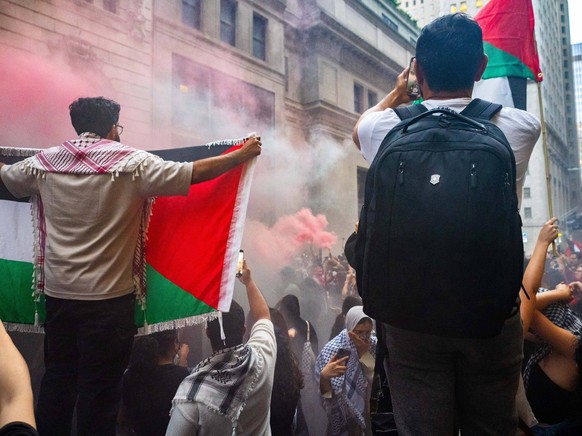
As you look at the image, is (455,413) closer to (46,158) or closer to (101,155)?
(101,155)

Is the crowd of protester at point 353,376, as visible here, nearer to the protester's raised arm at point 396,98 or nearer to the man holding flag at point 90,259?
the man holding flag at point 90,259

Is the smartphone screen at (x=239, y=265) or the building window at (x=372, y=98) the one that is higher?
the building window at (x=372, y=98)

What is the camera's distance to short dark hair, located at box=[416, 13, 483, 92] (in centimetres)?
142

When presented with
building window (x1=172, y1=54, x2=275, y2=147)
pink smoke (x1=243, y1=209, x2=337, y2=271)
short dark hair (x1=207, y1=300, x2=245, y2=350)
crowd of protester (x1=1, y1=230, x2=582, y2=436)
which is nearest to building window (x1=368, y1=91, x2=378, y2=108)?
pink smoke (x1=243, y1=209, x2=337, y2=271)

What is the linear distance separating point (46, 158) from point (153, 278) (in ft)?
2.42

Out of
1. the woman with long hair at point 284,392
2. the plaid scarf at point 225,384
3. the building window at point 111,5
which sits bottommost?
the woman with long hair at point 284,392

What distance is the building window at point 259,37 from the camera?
12797 millimetres

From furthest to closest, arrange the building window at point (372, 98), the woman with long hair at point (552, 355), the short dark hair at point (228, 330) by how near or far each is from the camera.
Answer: the building window at point (372, 98) → the short dark hair at point (228, 330) → the woman with long hair at point (552, 355)

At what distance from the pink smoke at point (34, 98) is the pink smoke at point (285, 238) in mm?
5633

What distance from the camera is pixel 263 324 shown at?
217cm

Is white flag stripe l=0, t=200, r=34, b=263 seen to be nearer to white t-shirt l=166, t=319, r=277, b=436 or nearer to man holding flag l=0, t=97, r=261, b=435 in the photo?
man holding flag l=0, t=97, r=261, b=435

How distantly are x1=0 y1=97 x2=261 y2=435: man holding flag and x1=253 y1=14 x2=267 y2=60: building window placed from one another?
38.2 ft

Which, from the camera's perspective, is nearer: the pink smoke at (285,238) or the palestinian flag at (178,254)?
the palestinian flag at (178,254)

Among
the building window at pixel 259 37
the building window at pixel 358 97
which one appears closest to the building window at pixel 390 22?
the building window at pixel 358 97
